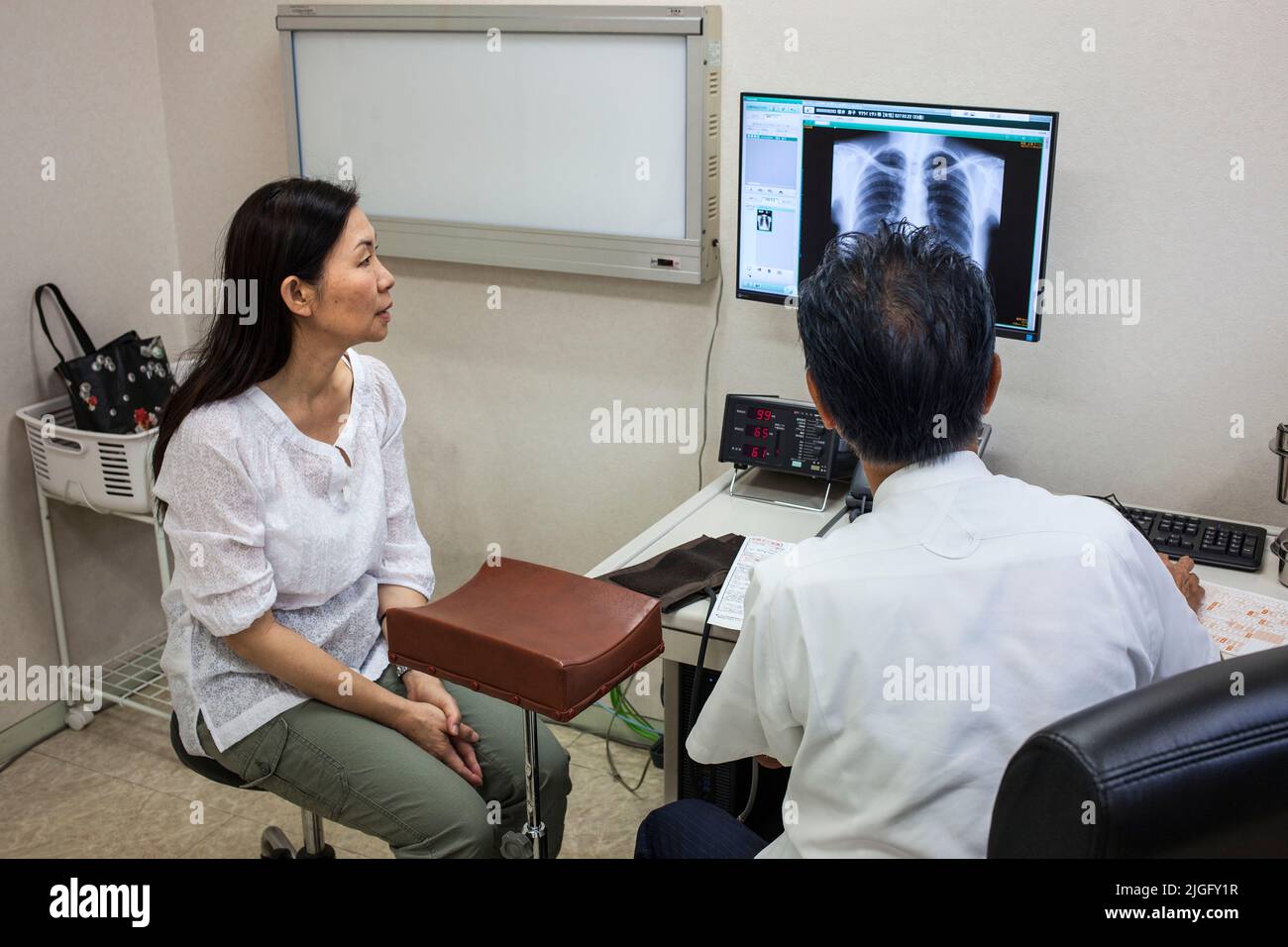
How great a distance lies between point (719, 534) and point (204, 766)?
2.87 ft

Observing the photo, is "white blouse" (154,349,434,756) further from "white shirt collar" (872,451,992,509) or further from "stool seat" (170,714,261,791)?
"white shirt collar" (872,451,992,509)

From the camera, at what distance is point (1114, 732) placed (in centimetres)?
79

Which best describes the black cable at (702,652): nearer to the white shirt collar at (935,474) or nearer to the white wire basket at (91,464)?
the white shirt collar at (935,474)

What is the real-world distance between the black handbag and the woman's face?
1033 millimetres

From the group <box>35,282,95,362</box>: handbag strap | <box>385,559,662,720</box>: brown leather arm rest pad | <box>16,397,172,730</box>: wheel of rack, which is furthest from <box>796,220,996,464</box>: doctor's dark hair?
<box>35,282,95,362</box>: handbag strap

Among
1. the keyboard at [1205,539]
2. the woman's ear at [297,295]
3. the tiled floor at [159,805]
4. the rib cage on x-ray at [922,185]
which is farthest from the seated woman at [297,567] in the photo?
the keyboard at [1205,539]

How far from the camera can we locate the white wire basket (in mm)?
2527

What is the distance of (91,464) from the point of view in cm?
255

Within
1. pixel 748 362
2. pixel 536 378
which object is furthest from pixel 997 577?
pixel 536 378

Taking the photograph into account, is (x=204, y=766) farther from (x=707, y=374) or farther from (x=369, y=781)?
A: (x=707, y=374)

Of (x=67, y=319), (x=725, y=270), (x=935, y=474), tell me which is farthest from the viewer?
(x=67, y=319)

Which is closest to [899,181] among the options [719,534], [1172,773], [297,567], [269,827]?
[719,534]

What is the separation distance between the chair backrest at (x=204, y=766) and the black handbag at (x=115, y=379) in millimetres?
980
